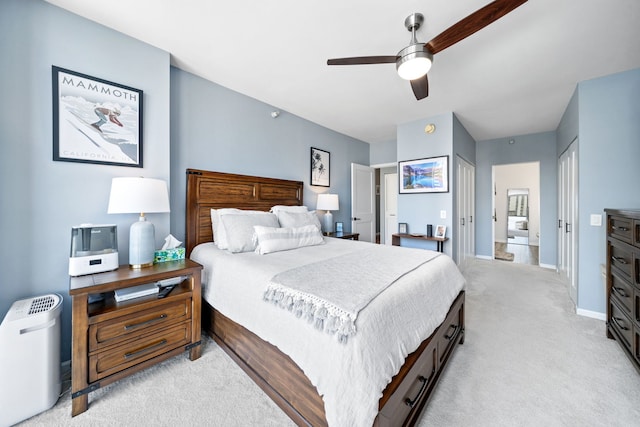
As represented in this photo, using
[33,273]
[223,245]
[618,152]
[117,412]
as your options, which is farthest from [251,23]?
[618,152]

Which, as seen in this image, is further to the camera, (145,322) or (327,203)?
(327,203)

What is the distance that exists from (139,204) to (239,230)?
2.78ft

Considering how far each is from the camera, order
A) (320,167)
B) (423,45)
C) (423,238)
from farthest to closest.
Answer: (320,167) → (423,238) → (423,45)

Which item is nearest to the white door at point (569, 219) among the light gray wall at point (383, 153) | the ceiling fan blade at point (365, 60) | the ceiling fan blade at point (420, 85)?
the ceiling fan blade at point (420, 85)

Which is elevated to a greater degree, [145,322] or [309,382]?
[145,322]

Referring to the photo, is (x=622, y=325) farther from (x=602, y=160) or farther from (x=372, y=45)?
(x=372, y=45)

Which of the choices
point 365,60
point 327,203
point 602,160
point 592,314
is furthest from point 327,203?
point 592,314

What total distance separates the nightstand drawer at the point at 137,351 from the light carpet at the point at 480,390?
0.18m

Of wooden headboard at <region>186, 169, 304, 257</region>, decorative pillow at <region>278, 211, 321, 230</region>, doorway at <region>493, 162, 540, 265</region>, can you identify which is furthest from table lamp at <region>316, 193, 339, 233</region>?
doorway at <region>493, 162, 540, 265</region>

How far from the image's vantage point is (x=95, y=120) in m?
1.95

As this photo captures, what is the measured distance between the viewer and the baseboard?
8.50 feet

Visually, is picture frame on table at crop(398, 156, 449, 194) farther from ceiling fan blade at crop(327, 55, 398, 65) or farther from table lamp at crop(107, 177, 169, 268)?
table lamp at crop(107, 177, 169, 268)

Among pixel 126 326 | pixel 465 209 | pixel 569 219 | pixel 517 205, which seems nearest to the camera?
pixel 126 326

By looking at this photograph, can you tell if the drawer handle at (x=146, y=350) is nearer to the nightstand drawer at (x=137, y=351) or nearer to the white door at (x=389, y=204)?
the nightstand drawer at (x=137, y=351)
